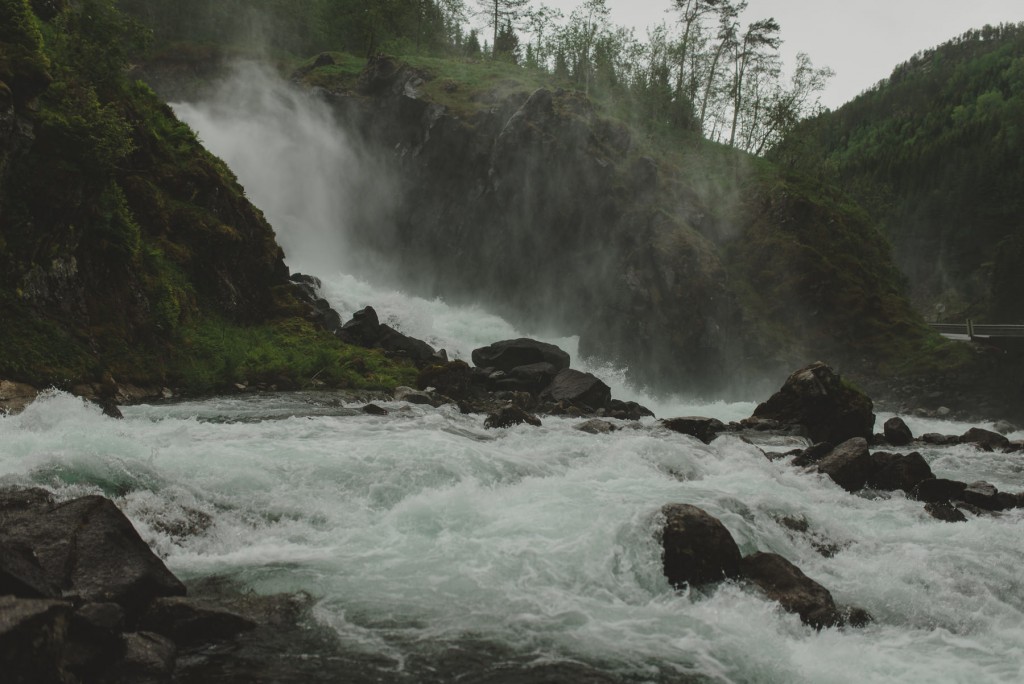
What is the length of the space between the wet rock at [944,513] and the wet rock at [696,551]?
21.6ft

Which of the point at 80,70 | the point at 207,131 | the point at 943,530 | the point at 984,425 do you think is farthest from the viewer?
the point at 207,131

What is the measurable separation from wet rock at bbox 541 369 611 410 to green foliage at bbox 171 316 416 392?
633 cm

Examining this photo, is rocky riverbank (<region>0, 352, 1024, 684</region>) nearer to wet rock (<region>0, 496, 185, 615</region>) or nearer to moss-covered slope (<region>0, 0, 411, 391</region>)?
wet rock (<region>0, 496, 185, 615</region>)

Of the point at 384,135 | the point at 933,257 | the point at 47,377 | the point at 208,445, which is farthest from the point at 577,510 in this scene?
the point at 933,257

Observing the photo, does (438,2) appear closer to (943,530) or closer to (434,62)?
(434,62)

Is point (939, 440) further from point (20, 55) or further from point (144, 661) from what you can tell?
point (20, 55)

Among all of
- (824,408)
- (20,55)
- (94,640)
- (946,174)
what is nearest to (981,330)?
(824,408)

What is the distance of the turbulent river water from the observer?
7.99 metres

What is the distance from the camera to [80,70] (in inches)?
1024

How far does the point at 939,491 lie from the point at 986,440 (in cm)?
1261

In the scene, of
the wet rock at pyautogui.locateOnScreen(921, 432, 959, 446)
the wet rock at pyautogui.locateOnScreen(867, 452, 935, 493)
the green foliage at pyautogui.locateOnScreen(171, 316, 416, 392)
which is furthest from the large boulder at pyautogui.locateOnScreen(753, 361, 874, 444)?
the green foliage at pyautogui.locateOnScreen(171, 316, 416, 392)

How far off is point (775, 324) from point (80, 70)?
139 ft

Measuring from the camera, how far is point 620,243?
4884 centimetres

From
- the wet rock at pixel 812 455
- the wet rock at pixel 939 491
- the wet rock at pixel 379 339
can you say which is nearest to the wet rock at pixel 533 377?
the wet rock at pixel 379 339
